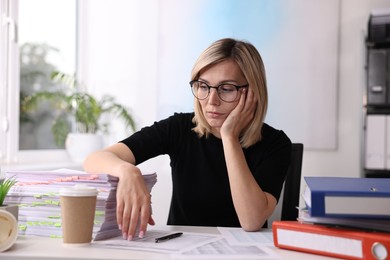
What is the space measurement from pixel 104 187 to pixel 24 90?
2.05 metres

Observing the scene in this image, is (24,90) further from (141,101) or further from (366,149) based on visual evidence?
(366,149)

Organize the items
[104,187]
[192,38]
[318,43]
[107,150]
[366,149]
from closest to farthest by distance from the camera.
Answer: [104,187], [107,150], [366,149], [318,43], [192,38]

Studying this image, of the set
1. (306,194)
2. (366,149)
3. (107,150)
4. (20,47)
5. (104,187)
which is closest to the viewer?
(306,194)

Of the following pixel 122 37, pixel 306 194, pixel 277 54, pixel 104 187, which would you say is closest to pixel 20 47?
pixel 122 37

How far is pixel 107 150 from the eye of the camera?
1.49m

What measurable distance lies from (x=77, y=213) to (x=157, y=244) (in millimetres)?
185

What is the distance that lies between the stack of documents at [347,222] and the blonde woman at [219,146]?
0.37 meters

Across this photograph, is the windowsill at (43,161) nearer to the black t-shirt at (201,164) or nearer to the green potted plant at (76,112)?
the green potted plant at (76,112)

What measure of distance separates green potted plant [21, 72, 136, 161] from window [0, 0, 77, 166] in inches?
3.0

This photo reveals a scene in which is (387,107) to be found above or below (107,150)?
above

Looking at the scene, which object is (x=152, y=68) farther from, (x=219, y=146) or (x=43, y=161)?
(x=219, y=146)

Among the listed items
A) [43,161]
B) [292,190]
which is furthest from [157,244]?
[43,161]

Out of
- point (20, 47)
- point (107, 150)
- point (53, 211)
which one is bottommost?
point (53, 211)

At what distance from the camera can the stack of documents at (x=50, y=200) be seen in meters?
1.11
